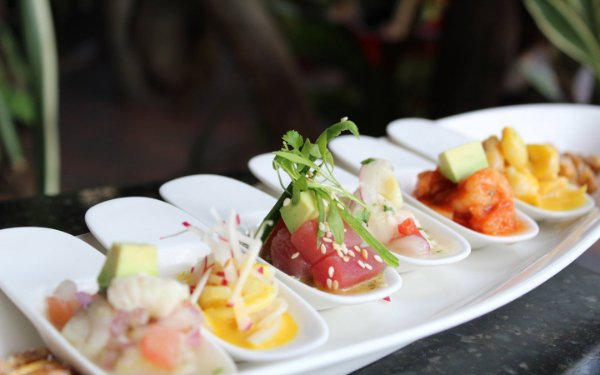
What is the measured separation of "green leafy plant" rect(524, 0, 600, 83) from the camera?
2912 millimetres

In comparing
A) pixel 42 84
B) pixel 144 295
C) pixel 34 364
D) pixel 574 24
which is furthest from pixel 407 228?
pixel 574 24

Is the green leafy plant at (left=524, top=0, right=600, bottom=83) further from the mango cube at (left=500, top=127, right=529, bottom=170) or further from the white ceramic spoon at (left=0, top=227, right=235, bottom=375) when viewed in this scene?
the white ceramic spoon at (left=0, top=227, right=235, bottom=375)

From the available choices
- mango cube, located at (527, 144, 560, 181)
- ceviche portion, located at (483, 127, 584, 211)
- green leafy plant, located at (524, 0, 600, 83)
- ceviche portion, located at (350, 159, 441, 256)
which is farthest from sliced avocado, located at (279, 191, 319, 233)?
green leafy plant, located at (524, 0, 600, 83)

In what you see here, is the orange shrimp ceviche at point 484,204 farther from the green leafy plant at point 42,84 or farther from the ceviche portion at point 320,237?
the green leafy plant at point 42,84

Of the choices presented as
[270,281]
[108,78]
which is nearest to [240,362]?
[270,281]

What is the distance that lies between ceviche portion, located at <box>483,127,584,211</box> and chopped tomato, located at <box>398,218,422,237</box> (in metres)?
0.42

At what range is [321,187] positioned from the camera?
1.40 meters

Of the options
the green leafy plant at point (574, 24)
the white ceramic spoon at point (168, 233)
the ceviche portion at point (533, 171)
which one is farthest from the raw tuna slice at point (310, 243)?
the green leafy plant at point (574, 24)

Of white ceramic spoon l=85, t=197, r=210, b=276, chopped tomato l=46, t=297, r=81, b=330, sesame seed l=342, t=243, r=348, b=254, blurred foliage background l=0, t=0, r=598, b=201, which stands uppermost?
sesame seed l=342, t=243, r=348, b=254

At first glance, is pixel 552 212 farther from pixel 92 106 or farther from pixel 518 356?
pixel 92 106

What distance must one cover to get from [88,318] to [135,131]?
4.86m

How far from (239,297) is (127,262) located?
0.19 m

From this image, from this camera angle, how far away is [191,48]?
611 centimetres

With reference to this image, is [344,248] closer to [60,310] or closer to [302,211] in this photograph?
[302,211]
